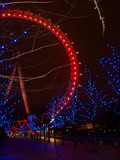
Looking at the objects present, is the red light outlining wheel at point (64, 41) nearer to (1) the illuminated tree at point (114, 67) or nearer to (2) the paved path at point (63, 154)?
(1) the illuminated tree at point (114, 67)

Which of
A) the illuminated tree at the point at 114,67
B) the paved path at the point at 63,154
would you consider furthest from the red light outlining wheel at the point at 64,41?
the paved path at the point at 63,154

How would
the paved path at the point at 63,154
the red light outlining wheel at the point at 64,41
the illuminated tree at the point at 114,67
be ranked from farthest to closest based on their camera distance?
the illuminated tree at the point at 114,67 → the red light outlining wheel at the point at 64,41 → the paved path at the point at 63,154

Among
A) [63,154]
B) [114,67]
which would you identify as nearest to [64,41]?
[114,67]

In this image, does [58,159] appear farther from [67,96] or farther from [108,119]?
[108,119]

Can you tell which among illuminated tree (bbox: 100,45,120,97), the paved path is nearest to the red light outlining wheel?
illuminated tree (bbox: 100,45,120,97)

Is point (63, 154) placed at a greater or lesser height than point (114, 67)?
lesser

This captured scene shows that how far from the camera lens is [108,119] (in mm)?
30328

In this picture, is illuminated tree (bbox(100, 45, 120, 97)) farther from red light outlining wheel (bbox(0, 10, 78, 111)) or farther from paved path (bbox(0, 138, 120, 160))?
paved path (bbox(0, 138, 120, 160))

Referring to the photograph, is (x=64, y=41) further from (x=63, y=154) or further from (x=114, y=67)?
(x=63, y=154)

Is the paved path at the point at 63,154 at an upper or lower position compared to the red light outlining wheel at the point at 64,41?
lower

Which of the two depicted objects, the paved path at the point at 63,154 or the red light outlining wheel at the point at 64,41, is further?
the red light outlining wheel at the point at 64,41

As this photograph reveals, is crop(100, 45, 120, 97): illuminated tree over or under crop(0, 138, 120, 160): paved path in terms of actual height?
over

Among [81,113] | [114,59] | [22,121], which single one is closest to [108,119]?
[81,113]

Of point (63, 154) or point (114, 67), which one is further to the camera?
point (114, 67)
